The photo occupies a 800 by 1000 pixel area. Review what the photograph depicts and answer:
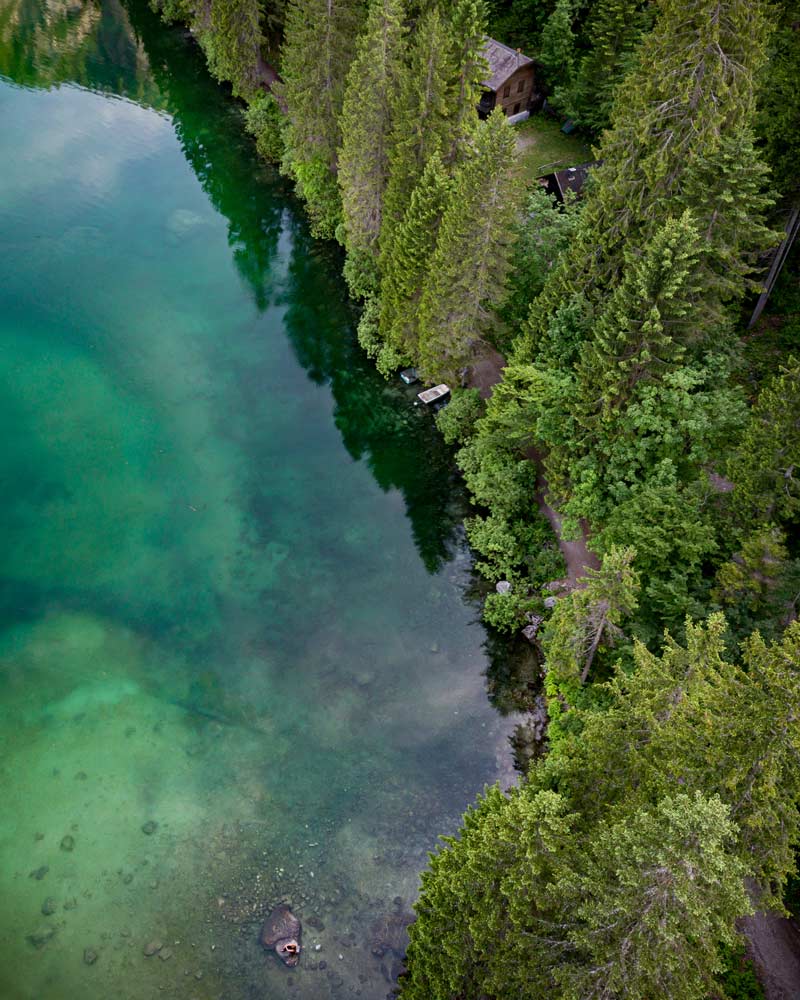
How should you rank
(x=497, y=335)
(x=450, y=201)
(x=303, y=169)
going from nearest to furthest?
(x=450, y=201) < (x=497, y=335) < (x=303, y=169)

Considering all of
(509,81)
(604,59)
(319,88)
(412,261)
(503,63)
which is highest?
(604,59)

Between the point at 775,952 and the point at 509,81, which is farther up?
the point at 509,81

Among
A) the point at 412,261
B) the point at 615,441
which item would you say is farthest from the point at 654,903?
the point at 412,261

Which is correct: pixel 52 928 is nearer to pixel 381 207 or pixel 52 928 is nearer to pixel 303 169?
pixel 381 207

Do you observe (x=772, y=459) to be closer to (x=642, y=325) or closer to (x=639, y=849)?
(x=642, y=325)

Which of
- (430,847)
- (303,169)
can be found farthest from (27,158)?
(430,847)

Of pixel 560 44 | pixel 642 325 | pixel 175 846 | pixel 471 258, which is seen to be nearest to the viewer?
pixel 175 846

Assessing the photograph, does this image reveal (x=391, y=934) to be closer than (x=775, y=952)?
No
